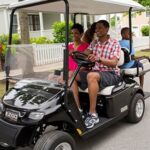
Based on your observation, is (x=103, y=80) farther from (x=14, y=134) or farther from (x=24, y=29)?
(x=24, y=29)

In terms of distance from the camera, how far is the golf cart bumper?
313 cm

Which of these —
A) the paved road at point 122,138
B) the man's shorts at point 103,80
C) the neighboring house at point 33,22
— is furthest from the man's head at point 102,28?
the neighboring house at point 33,22

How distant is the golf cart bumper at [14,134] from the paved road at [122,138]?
95 cm

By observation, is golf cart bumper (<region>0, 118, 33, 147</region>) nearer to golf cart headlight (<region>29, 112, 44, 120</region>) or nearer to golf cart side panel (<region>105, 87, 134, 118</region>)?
golf cart headlight (<region>29, 112, 44, 120</region>)

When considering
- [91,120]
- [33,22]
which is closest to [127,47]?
[91,120]

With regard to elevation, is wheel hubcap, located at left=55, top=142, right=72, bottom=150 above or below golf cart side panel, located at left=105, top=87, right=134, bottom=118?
below

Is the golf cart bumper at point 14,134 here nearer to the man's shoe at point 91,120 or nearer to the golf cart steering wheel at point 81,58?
the man's shoe at point 91,120

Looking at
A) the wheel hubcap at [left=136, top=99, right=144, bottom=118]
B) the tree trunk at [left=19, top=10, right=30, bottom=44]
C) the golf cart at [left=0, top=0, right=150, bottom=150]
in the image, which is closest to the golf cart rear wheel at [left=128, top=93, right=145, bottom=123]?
the wheel hubcap at [left=136, top=99, right=144, bottom=118]

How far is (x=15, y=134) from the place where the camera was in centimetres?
313

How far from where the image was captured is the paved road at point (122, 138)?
390 cm

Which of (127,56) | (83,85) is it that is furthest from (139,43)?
(83,85)

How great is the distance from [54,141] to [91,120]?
85 centimetres

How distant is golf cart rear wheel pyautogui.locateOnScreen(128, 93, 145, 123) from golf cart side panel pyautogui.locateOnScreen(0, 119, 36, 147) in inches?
71.2

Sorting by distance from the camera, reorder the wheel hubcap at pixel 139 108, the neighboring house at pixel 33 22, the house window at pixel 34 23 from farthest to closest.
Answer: the house window at pixel 34 23, the neighboring house at pixel 33 22, the wheel hubcap at pixel 139 108
